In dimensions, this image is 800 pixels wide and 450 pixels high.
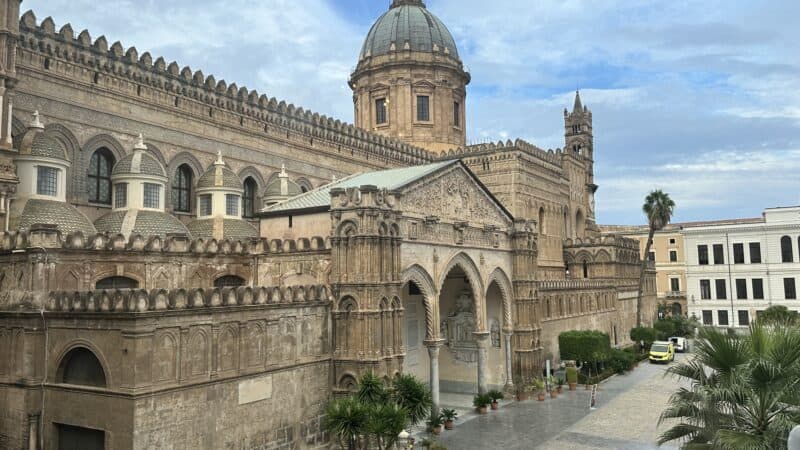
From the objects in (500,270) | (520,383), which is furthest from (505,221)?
(520,383)

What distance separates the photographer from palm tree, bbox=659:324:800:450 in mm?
10609

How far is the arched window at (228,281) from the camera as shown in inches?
945

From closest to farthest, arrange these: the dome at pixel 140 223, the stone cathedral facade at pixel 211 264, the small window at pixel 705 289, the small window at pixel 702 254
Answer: the stone cathedral facade at pixel 211 264
the dome at pixel 140 223
the small window at pixel 705 289
the small window at pixel 702 254

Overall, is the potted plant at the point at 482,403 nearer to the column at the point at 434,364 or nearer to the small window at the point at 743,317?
the column at the point at 434,364

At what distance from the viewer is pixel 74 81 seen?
25.1 meters

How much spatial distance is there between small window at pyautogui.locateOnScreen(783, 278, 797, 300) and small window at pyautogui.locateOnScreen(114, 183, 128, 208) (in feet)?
174

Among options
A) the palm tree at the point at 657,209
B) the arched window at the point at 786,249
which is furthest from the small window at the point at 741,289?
the palm tree at the point at 657,209

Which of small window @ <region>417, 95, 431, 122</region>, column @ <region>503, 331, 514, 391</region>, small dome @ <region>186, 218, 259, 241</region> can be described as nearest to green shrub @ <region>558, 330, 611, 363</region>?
column @ <region>503, 331, 514, 391</region>

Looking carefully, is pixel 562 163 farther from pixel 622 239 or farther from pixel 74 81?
pixel 74 81

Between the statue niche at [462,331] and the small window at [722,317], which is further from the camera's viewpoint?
the small window at [722,317]

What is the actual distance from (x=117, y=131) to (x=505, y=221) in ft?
58.2

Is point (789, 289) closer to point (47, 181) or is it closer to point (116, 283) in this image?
point (116, 283)

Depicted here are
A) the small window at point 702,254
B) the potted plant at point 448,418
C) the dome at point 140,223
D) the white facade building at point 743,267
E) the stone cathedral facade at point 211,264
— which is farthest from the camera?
the small window at point 702,254

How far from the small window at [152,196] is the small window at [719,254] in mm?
50791
